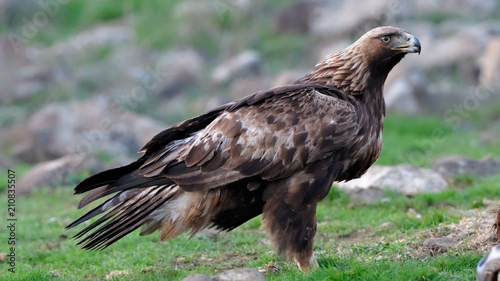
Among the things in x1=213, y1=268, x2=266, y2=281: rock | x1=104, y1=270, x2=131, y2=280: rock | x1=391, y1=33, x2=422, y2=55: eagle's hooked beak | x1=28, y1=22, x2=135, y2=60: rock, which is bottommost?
x1=213, y1=268, x2=266, y2=281: rock

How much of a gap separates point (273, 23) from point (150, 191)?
1922cm

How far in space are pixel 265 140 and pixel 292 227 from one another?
0.85m

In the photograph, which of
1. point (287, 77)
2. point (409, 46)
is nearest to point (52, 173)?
point (287, 77)

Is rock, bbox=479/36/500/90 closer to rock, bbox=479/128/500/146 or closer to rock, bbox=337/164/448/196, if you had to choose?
rock, bbox=479/128/500/146

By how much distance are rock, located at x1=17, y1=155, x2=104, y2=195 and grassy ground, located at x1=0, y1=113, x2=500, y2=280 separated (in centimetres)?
140

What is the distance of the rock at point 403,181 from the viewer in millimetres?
10727

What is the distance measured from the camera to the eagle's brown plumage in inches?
274

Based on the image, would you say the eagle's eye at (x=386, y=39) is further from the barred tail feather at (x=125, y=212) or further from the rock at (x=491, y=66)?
the rock at (x=491, y=66)

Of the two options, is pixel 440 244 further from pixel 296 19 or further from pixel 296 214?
pixel 296 19

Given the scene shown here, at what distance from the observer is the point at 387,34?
25.0 feet

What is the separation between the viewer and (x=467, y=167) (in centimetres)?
1210

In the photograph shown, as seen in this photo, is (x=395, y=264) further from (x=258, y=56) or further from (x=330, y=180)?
(x=258, y=56)

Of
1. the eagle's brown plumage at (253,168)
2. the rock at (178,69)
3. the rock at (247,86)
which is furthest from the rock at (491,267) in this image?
the rock at (178,69)

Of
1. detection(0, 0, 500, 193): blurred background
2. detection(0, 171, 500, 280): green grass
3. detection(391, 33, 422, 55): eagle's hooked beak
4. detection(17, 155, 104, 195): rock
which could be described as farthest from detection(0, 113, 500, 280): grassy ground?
detection(0, 0, 500, 193): blurred background
